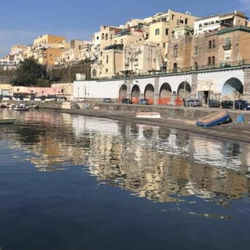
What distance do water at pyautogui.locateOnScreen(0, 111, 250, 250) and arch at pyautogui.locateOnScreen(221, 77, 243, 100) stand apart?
34.8m

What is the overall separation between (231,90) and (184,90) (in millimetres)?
11656

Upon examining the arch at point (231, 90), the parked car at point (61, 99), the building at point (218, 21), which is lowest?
the parked car at point (61, 99)

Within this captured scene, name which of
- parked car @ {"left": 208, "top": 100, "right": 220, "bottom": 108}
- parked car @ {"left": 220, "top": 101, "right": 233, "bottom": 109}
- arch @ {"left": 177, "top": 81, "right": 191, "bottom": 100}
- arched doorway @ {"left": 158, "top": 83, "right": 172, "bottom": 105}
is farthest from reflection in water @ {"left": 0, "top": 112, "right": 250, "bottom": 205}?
arched doorway @ {"left": 158, "top": 83, "right": 172, "bottom": 105}

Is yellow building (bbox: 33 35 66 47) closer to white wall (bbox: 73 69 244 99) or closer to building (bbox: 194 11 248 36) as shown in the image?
white wall (bbox: 73 69 244 99)

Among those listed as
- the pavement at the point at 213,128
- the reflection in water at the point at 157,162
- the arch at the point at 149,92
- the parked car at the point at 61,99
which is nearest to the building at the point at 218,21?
the arch at the point at 149,92

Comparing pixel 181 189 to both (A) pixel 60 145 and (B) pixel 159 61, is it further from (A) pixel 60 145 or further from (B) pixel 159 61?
(B) pixel 159 61

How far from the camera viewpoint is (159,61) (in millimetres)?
96438

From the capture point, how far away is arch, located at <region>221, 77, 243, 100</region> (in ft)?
198

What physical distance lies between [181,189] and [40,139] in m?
20.8

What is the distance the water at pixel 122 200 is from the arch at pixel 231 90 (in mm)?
34753

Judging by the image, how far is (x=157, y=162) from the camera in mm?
23719

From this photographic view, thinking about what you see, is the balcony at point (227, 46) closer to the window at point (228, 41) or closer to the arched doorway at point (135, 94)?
the window at point (228, 41)

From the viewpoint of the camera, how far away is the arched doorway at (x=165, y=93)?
3000 inches

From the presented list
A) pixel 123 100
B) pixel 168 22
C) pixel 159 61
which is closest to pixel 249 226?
pixel 123 100
